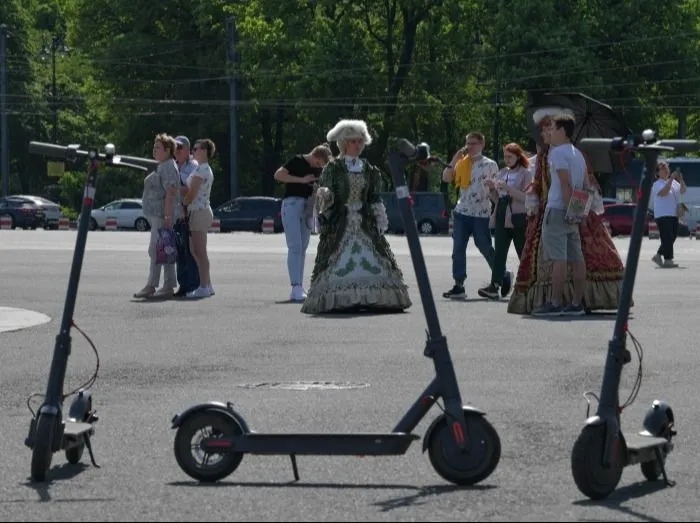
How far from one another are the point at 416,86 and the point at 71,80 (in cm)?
2841

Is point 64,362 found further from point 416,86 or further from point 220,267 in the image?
point 416,86

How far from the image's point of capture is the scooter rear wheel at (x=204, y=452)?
767 centimetres

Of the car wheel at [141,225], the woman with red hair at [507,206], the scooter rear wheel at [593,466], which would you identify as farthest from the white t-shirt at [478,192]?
the car wheel at [141,225]

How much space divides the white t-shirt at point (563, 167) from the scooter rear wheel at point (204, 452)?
9355mm

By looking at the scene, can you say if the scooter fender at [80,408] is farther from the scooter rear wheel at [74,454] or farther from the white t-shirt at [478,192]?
the white t-shirt at [478,192]

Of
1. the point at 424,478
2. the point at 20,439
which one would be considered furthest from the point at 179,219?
the point at 424,478

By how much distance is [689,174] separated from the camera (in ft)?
A: 244

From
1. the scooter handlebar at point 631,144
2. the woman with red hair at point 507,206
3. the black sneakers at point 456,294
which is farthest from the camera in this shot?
the black sneakers at point 456,294

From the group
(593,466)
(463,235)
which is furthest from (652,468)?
(463,235)

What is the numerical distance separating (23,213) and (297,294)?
56884mm

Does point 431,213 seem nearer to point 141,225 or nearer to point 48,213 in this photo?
point 141,225

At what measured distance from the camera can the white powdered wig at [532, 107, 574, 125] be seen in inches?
687

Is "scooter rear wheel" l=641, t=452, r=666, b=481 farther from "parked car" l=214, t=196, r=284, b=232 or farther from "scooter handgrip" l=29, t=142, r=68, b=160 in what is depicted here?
"parked car" l=214, t=196, r=284, b=232

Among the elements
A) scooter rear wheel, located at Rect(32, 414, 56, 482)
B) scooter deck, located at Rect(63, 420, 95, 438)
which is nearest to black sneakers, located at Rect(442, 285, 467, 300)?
scooter deck, located at Rect(63, 420, 95, 438)
